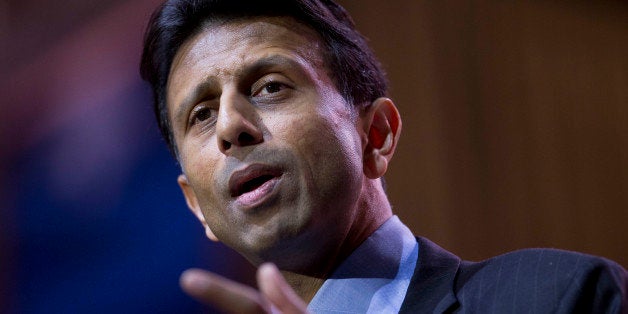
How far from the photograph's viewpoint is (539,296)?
133cm

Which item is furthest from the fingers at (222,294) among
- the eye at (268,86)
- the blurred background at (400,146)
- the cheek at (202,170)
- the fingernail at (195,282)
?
the blurred background at (400,146)

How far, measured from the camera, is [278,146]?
1614mm

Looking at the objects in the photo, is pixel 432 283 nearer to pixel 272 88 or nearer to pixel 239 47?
pixel 272 88

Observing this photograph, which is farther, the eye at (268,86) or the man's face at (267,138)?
the eye at (268,86)

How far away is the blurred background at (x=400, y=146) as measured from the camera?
2.36 m

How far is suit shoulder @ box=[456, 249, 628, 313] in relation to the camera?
1.28 metres

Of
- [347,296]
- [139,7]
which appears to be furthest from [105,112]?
[347,296]

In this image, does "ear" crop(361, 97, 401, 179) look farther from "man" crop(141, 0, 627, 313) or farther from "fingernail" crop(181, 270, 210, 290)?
"fingernail" crop(181, 270, 210, 290)

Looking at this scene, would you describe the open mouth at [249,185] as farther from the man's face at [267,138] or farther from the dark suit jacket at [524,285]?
the dark suit jacket at [524,285]

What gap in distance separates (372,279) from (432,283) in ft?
0.51

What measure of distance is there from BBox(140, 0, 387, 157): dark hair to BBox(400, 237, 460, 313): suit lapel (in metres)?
0.45

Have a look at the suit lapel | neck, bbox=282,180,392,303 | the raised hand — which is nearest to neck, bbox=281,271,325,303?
neck, bbox=282,180,392,303

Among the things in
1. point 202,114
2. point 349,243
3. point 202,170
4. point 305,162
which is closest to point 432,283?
point 349,243

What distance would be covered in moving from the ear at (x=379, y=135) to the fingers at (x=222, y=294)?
0.78m
